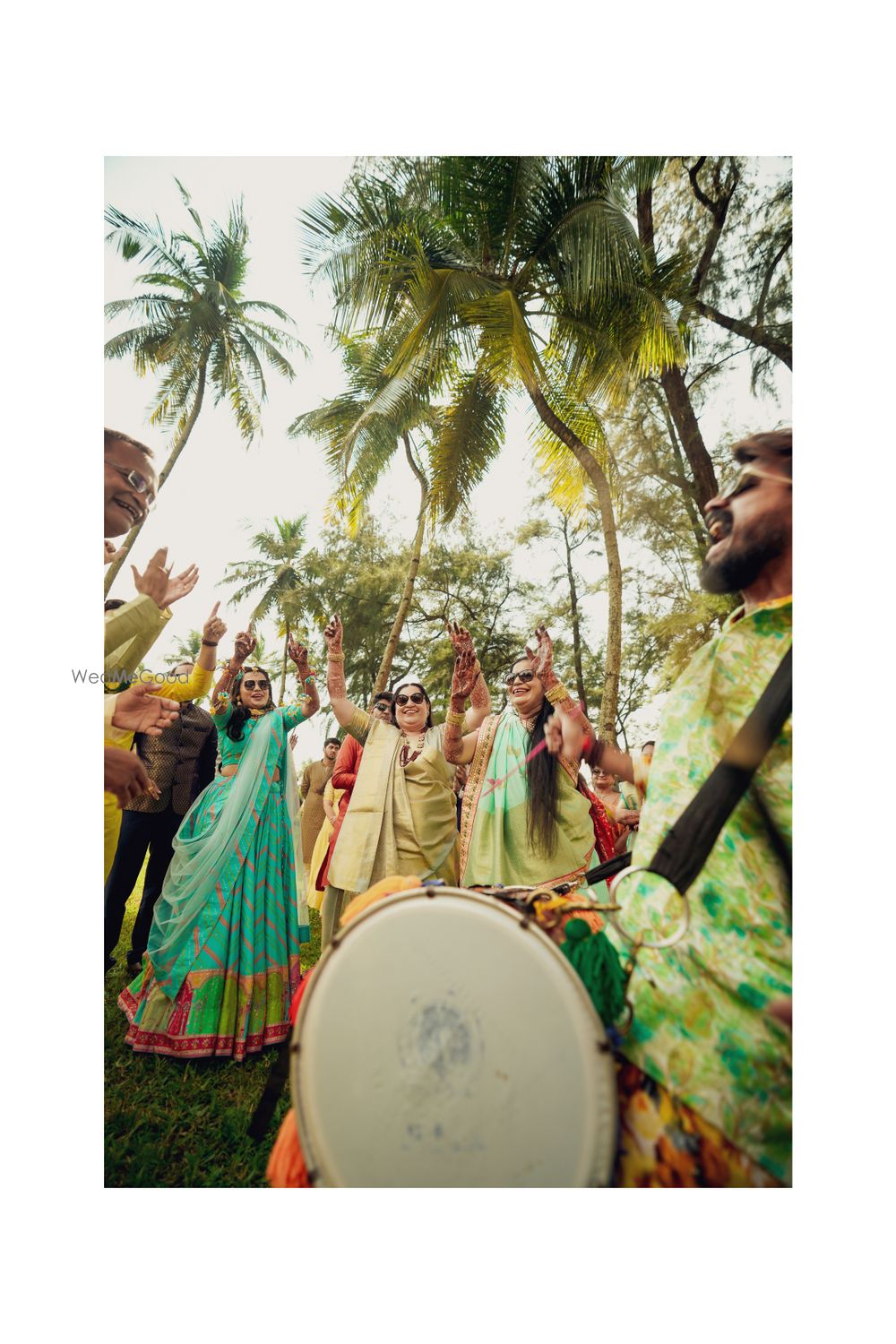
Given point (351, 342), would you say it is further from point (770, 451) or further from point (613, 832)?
point (613, 832)

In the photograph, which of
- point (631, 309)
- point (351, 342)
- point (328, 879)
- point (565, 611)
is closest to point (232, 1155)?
point (328, 879)

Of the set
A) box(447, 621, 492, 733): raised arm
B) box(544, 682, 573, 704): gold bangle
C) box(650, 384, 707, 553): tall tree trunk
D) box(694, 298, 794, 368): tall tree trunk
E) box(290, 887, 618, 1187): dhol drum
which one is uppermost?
box(694, 298, 794, 368): tall tree trunk

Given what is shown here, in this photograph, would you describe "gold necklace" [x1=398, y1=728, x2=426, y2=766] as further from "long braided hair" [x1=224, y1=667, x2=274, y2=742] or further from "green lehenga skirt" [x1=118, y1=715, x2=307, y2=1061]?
"long braided hair" [x1=224, y1=667, x2=274, y2=742]

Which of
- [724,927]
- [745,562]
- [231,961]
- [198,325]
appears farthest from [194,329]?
[724,927]

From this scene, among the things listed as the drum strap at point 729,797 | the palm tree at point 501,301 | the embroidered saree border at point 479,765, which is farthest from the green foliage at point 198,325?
the drum strap at point 729,797

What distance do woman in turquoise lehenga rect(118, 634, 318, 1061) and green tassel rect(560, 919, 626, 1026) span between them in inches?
63.3

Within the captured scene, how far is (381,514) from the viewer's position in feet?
8.76

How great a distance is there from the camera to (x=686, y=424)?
2.52 meters

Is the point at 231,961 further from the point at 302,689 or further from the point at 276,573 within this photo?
the point at 276,573

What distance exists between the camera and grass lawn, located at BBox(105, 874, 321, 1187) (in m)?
1.94

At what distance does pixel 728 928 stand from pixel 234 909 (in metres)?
1.94

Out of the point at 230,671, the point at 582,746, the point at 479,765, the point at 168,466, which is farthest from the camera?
the point at 479,765

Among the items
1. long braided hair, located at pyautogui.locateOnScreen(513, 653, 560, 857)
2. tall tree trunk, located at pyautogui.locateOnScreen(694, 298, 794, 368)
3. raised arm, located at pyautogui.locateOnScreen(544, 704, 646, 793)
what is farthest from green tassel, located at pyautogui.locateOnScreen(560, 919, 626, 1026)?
tall tree trunk, located at pyautogui.locateOnScreen(694, 298, 794, 368)

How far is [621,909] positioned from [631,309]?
7.06 feet
